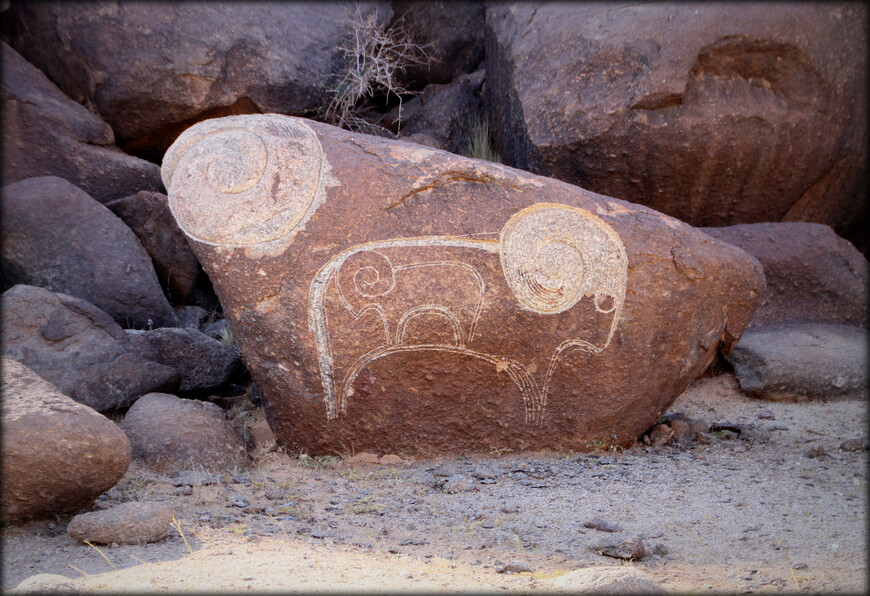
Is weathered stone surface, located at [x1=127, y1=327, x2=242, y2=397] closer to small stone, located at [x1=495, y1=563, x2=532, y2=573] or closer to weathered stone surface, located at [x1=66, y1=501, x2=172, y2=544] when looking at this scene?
weathered stone surface, located at [x1=66, y1=501, x2=172, y2=544]

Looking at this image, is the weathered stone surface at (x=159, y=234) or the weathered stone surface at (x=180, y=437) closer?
the weathered stone surface at (x=180, y=437)

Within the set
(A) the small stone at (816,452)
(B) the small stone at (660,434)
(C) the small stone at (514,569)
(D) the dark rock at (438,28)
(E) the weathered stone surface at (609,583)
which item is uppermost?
(D) the dark rock at (438,28)

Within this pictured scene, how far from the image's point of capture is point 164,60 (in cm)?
597

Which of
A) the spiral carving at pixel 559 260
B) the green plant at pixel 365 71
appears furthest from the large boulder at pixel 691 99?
→ the spiral carving at pixel 559 260

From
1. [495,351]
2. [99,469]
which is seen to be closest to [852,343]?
[495,351]

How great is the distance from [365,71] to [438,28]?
118 cm

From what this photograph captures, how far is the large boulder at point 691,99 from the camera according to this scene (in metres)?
5.28

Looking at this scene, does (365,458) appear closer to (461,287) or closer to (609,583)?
(461,287)

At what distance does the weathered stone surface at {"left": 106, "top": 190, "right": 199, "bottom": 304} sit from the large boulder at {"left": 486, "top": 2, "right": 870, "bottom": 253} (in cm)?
255

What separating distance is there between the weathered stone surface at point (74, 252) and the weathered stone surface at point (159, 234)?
302mm

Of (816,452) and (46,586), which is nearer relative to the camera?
(46,586)

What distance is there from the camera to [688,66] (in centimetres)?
521

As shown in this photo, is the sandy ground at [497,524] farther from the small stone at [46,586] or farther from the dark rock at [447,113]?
the dark rock at [447,113]

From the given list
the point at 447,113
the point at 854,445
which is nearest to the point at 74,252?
the point at 447,113
